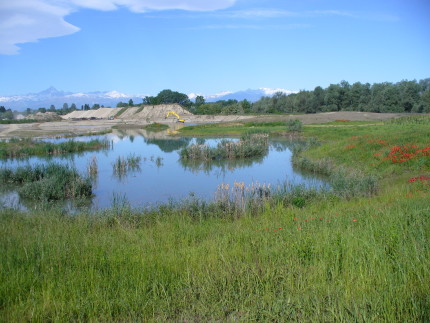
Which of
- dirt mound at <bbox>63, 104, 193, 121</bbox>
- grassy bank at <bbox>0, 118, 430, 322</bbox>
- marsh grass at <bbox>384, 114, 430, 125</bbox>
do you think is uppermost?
dirt mound at <bbox>63, 104, 193, 121</bbox>

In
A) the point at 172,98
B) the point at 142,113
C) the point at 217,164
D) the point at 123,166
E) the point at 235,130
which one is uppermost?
the point at 172,98

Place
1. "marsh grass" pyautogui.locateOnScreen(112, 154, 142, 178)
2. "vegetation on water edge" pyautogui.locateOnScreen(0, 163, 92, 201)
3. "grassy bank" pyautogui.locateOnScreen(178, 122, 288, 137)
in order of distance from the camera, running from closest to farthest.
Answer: "vegetation on water edge" pyautogui.locateOnScreen(0, 163, 92, 201), "marsh grass" pyautogui.locateOnScreen(112, 154, 142, 178), "grassy bank" pyautogui.locateOnScreen(178, 122, 288, 137)

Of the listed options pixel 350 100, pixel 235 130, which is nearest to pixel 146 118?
pixel 235 130

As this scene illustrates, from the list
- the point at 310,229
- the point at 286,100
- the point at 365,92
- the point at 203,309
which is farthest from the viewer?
the point at 286,100

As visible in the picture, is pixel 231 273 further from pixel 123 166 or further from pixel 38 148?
pixel 38 148

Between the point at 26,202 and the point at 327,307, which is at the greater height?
the point at 327,307

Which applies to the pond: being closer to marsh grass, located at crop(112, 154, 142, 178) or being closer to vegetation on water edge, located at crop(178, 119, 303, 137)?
marsh grass, located at crop(112, 154, 142, 178)

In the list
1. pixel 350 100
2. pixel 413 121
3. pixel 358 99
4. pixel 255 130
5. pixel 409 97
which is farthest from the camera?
pixel 350 100

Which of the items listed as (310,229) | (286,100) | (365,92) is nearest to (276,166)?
(310,229)

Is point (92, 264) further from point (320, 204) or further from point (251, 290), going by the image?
point (320, 204)

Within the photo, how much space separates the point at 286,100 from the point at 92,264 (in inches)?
3880

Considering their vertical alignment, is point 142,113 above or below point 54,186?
above

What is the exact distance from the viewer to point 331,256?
5.65m

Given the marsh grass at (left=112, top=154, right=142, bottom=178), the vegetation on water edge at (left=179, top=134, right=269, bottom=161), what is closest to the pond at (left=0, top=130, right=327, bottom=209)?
the marsh grass at (left=112, top=154, right=142, bottom=178)
